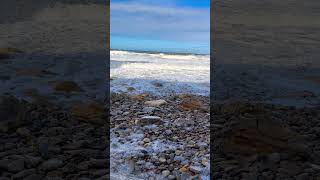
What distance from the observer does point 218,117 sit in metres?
3.11

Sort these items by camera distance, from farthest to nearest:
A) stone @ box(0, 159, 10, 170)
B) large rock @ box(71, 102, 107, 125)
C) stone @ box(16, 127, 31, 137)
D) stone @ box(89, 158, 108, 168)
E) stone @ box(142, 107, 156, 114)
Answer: stone @ box(142, 107, 156, 114), large rock @ box(71, 102, 107, 125), stone @ box(16, 127, 31, 137), stone @ box(89, 158, 108, 168), stone @ box(0, 159, 10, 170)

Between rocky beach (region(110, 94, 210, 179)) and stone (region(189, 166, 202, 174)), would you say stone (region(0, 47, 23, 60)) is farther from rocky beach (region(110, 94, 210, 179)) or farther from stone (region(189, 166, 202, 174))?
stone (region(189, 166, 202, 174))

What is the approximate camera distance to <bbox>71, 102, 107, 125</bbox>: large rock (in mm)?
2897

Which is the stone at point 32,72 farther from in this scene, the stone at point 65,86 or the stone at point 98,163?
the stone at point 98,163

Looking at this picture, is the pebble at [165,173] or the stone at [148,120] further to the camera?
the stone at [148,120]

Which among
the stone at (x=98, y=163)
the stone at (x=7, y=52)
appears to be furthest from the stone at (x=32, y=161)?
the stone at (x=7, y=52)

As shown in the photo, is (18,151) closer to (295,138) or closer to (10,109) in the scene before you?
(10,109)

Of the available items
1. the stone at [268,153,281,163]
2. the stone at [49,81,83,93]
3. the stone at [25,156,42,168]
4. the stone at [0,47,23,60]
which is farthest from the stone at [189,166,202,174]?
the stone at [0,47,23,60]

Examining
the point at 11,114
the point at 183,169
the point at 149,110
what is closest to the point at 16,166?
the point at 11,114

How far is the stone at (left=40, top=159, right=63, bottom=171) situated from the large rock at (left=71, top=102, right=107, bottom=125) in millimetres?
694

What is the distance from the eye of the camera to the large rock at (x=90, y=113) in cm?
290

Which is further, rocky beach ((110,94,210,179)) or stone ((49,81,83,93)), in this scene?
stone ((49,81,83,93))

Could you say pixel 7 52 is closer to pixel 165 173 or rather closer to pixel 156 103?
pixel 156 103

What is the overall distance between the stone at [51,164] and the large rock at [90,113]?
69cm
